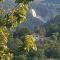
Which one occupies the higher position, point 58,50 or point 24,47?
point 24,47

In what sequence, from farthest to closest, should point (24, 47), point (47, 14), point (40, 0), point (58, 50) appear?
point (40, 0), point (47, 14), point (58, 50), point (24, 47)

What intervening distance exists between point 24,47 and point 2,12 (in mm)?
612

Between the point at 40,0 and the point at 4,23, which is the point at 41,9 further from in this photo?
the point at 4,23

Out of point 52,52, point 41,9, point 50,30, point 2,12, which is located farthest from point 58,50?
point 41,9

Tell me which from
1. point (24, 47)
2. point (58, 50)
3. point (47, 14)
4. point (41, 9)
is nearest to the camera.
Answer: point (24, 47)

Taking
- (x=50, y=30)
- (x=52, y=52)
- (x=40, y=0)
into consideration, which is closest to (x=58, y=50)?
(x=52, y=52)

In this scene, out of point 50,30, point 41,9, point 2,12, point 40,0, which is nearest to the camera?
point 2,12

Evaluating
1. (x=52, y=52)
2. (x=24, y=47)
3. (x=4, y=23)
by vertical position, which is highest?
(x=4, y=23)

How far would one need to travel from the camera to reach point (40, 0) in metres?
170

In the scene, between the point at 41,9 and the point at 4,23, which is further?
the point at 41,9

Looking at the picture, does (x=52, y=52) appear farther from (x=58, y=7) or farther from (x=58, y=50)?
(x=58, y=7)

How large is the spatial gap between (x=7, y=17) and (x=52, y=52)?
41.6m

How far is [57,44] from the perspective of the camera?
4816cm

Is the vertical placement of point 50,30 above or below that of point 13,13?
below
